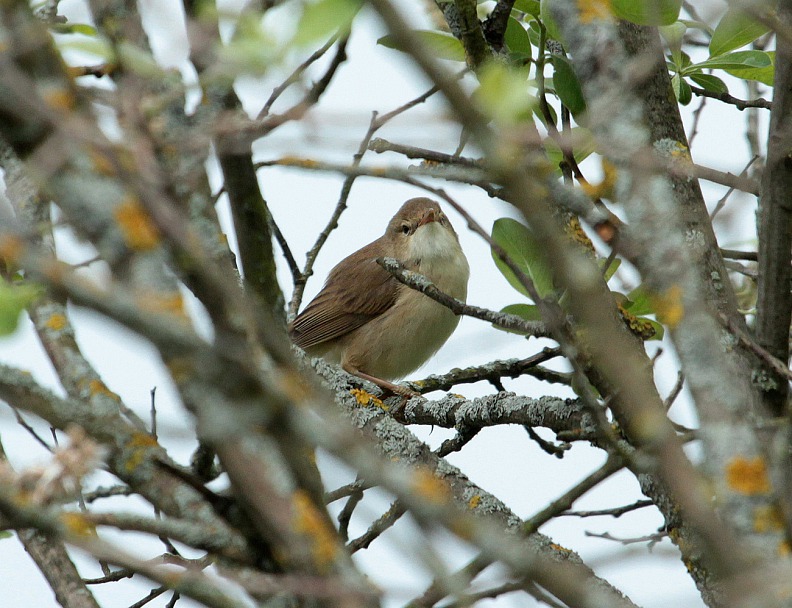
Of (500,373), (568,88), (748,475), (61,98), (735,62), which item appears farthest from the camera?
(500,373)

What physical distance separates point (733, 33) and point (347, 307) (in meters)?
3.81

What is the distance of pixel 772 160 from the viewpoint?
234cm

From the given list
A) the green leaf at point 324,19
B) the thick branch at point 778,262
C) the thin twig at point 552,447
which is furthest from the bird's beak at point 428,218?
the green leaf at point 324,19

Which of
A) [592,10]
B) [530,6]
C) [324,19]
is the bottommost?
[324,19]

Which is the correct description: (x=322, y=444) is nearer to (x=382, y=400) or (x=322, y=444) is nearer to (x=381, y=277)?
(x=382, y=400)

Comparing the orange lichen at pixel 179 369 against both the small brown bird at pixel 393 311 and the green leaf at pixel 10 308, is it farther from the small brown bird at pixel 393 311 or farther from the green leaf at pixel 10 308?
the small brown bird at pixel 393 311

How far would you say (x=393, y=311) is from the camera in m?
6.19

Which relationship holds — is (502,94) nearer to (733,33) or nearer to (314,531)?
(314,531)

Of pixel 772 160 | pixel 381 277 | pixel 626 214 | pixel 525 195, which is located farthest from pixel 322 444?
pixel 381 277

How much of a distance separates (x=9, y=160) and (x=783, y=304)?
1964 millimetres

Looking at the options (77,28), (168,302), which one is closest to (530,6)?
(77,28)

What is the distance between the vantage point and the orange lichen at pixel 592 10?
179cm

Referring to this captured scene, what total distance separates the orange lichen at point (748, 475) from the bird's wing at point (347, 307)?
4926 mm

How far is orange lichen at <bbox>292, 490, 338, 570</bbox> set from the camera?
1392 millimetres
